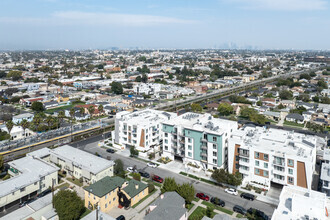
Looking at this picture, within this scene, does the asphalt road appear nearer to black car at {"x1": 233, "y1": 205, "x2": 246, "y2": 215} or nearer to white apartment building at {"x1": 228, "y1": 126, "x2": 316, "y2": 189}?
black car at {"x1": 233, "y1": 205, "x2": 246, "y2": 215}

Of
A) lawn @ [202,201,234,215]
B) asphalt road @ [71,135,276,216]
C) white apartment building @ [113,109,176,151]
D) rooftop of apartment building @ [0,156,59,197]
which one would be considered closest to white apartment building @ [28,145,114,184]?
rooftop of apartment building @ [0,156,59,197]

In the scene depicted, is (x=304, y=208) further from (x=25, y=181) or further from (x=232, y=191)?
(x=25, y=181)

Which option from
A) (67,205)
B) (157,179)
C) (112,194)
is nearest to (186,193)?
(157,179)

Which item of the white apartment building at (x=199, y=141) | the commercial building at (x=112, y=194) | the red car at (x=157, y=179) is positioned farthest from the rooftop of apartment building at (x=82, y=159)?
the white apartment building at (x=199, y=141)

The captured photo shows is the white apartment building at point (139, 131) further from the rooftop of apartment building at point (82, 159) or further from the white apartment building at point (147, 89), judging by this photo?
the white apartment building at point (147, 89)

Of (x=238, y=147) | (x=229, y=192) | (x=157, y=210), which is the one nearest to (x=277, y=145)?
(x=238, y=147)
